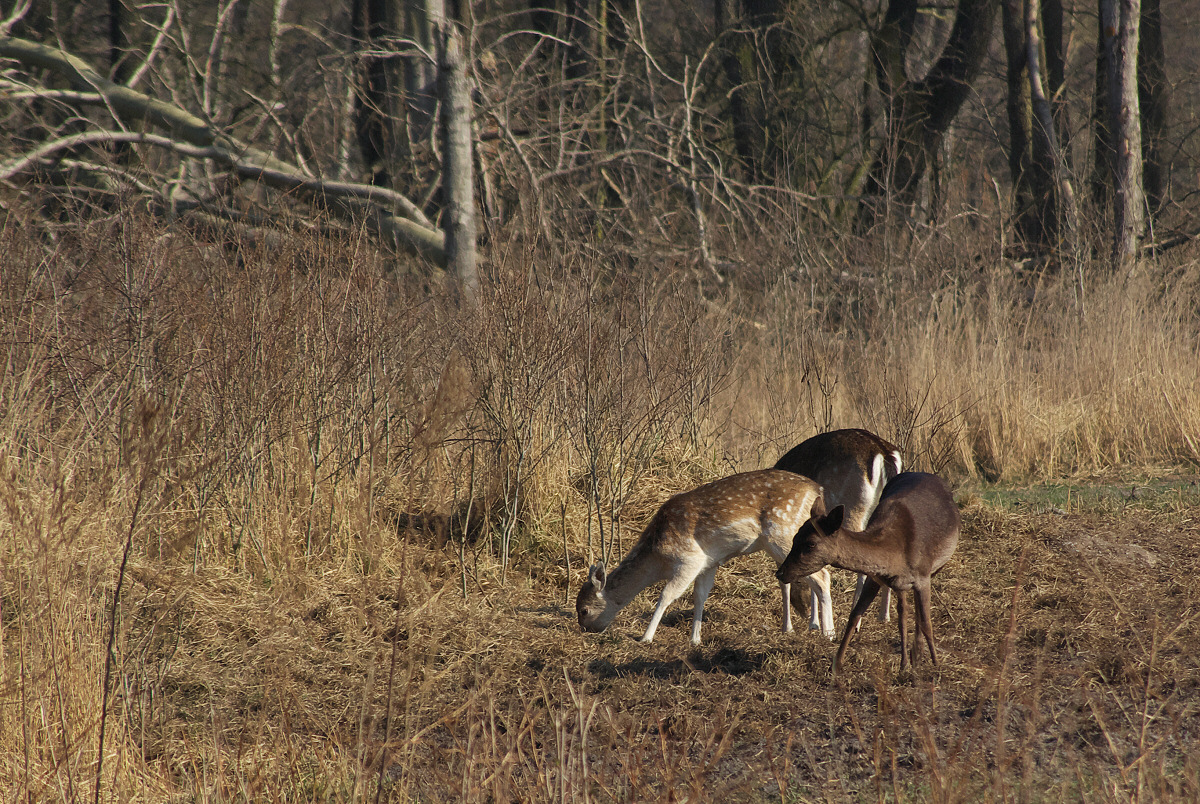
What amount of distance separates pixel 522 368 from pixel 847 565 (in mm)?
2966

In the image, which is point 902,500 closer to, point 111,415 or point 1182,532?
point 1182,532

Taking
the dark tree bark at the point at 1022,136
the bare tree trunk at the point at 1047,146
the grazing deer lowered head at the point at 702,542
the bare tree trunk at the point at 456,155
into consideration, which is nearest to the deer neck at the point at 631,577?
the grazing deer lowered head at the point at 702,542

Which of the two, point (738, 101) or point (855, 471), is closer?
point (855, 471)

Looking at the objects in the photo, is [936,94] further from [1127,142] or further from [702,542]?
[702,542]

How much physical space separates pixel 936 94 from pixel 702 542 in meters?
13.5

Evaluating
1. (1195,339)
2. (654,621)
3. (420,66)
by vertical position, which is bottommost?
(654,621)

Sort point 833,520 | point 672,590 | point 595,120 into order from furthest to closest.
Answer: point 595,120 → point 672,590 → point 833,520

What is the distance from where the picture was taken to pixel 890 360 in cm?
1027

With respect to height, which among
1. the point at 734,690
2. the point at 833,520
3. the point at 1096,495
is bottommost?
the point at 734,690

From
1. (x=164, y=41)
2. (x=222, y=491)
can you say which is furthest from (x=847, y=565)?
(x=164, y=41)

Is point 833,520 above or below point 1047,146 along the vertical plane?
below

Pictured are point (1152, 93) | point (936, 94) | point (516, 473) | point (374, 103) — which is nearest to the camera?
point (516, 473)

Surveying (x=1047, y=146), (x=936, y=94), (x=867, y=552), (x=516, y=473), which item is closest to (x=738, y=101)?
(x=936, y=94)

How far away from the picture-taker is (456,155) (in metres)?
10.9
